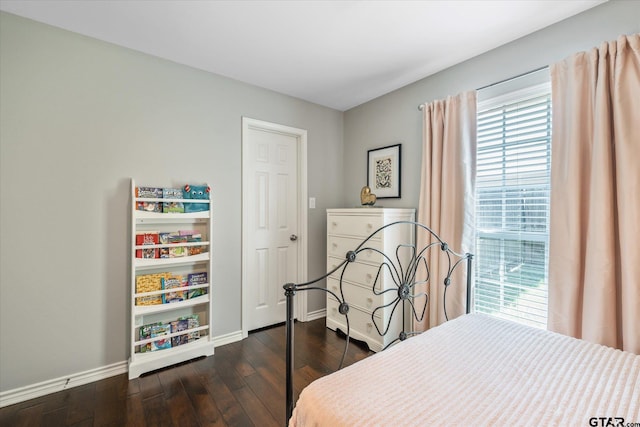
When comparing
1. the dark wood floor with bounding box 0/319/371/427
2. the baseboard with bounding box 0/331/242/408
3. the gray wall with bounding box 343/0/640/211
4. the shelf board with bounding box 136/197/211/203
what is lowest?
the dark wood floor with bounding box 0/319/371/427

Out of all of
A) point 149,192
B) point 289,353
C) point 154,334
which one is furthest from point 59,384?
point 289,353

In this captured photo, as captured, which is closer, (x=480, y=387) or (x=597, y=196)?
(x=480, y=387)

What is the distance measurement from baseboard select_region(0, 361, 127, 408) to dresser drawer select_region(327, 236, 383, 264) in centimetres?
198

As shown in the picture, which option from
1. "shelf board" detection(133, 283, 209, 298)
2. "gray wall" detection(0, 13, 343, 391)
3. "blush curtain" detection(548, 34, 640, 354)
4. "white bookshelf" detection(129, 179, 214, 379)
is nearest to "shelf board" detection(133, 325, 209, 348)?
"white bookshelf" detection(129, 179, 214, 379)

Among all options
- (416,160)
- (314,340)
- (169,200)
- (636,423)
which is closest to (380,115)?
(416,160)

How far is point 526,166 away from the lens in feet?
6.53

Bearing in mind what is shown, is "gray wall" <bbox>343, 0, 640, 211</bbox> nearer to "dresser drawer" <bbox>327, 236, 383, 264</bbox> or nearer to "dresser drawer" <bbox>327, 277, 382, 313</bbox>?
"dresser drawer" <bbox>327, 236, 383, 264</bbox>

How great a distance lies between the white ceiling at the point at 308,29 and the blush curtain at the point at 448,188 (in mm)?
466

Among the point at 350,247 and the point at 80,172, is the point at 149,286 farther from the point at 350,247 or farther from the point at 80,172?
the point at 350,247

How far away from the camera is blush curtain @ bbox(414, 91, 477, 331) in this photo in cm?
218

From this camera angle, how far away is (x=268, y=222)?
9.82 ft

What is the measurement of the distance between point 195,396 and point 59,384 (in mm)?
977

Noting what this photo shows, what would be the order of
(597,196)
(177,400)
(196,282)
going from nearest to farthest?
(597,196), (177,400), (196,282)

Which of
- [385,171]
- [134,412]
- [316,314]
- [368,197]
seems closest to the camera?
[134,412]
